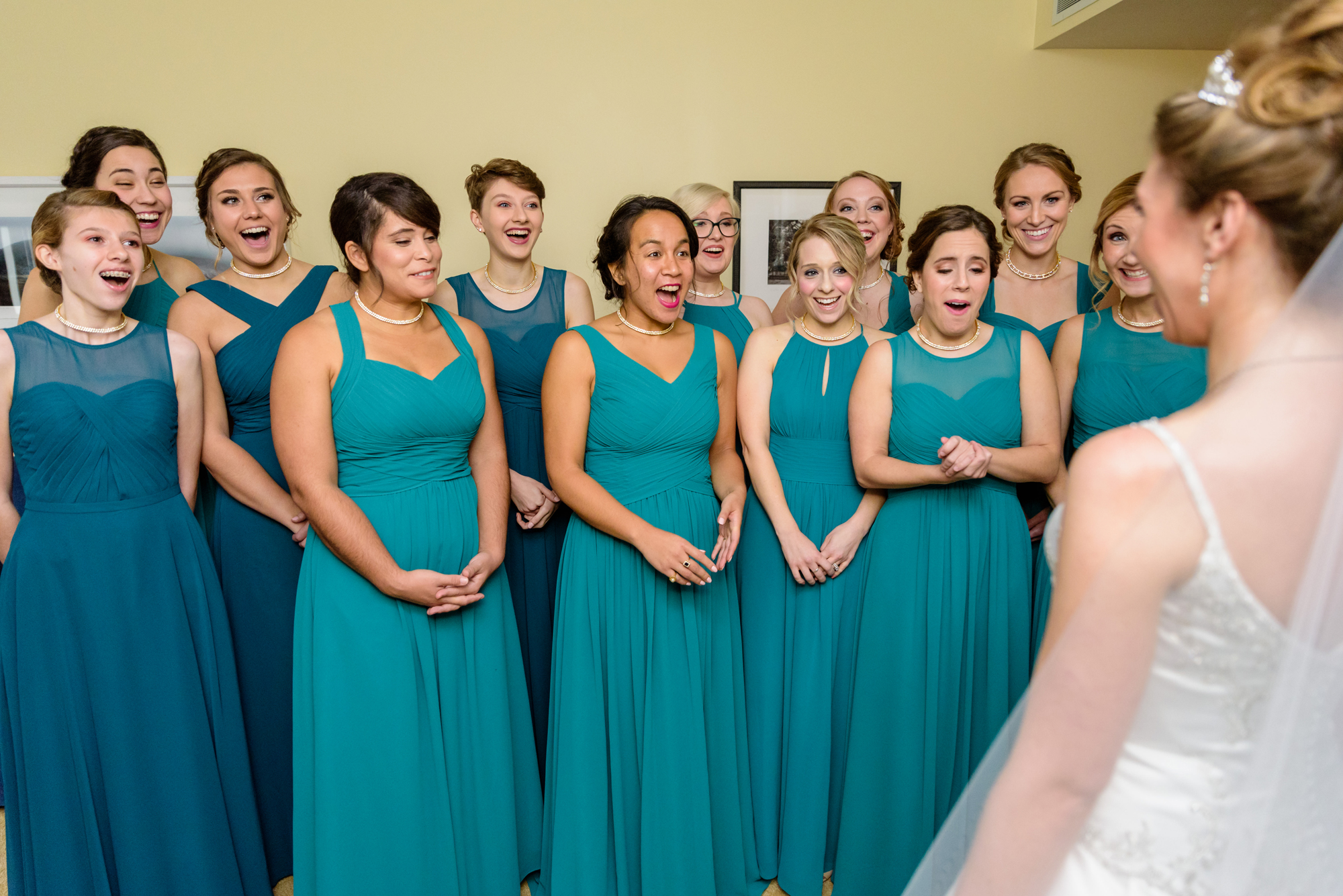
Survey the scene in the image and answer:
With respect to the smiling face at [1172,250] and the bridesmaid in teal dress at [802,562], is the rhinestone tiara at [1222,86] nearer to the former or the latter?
the smiling face at [1172,250]

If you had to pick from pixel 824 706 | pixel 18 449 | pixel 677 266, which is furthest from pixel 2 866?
pixel 677 266

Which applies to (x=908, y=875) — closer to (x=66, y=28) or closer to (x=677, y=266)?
(x=677, y=266)

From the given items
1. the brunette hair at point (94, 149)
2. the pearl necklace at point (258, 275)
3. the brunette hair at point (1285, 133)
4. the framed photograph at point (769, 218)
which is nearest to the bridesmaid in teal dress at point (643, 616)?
the pearl necklace at point (258, 275)

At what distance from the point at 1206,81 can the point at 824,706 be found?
1896 mm

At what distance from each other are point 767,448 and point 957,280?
67 centimetres

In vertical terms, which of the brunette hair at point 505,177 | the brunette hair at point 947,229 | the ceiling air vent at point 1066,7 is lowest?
the brunette hair at point 947,229

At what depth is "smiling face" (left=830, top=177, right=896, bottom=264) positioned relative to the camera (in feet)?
10.3

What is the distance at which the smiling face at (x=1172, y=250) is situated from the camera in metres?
0.83

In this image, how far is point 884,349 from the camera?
2.30 metres

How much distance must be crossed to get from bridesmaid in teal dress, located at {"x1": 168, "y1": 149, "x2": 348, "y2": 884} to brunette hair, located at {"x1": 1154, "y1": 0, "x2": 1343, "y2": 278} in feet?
7.31

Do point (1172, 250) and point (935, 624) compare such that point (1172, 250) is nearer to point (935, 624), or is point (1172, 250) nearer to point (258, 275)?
point (935, 624)

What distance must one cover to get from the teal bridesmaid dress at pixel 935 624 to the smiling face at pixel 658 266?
2.00 feet

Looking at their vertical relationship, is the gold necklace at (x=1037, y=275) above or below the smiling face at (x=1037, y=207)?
below

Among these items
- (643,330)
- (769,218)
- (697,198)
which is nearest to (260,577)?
(643,330)
